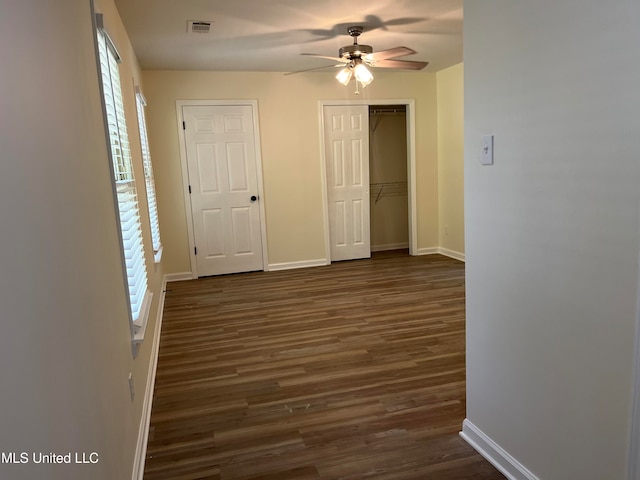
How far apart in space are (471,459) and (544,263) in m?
1.02

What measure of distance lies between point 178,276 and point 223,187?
125cm

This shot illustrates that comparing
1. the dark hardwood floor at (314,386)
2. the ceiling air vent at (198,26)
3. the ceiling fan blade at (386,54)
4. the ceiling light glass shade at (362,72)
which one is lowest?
the dark hardwood floor at (314,386)

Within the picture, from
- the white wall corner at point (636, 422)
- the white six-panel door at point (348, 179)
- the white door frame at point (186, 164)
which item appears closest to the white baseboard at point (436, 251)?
the white six-panel door at point (348, 179)

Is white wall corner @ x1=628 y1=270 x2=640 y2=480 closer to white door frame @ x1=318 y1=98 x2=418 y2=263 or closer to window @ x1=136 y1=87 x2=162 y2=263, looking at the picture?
window @ x1=136 y1=87 x2=162 y2=263

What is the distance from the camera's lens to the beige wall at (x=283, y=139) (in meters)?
5.46

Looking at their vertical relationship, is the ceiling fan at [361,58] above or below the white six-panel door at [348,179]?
above

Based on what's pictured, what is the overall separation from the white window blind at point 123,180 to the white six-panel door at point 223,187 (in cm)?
279

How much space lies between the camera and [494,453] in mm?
2059

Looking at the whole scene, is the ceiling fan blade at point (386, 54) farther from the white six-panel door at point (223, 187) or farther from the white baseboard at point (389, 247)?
the white baseboard at point (389, 247)

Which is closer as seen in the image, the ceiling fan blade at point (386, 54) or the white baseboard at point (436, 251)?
the ceiling fan blade at point (386, 54)

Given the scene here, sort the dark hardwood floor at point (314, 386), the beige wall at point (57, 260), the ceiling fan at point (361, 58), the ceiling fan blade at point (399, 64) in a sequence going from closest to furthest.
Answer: the beige wall at point (57, 260) → the dark hardwood floor at point (314, 386) → the ceiling fan at point (361, 58) → the ceiling fan blade at point (399, 64)

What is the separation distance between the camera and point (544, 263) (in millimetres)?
1682

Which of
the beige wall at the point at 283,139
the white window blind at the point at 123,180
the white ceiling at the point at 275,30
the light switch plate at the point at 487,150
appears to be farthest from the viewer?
the beige wall at the point at 283,139

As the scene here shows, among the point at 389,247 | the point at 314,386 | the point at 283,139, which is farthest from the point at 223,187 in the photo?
the point at 314,386
